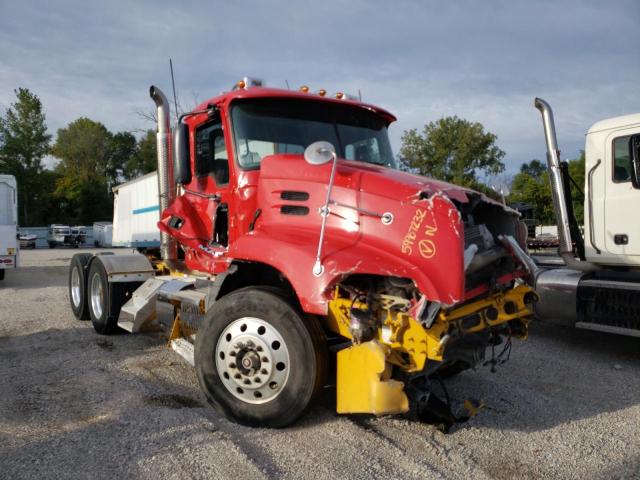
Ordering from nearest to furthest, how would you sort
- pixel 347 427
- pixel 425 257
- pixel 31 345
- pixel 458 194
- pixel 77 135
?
1. pixel 425 257
2. pixel 458 194
3. pixel 347 427
4. pixel 31 345
5. pixel 77 135

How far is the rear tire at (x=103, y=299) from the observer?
720 centimetres

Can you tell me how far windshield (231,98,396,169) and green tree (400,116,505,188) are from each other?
92.9 feet

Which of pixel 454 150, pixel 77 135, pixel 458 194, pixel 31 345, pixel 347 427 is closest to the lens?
pixel 458 194

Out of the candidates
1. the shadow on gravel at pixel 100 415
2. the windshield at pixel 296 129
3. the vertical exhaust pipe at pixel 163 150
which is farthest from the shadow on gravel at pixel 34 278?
the windshield at pixel 296 129

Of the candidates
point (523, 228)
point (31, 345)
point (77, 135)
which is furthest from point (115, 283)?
point (77, 135)

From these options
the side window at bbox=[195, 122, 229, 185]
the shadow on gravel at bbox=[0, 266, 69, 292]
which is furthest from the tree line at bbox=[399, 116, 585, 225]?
the side window at bbox=[195, 122, 229, 185]

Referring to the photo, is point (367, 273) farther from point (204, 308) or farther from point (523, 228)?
point (204, 308)

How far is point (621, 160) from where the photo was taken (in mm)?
6406

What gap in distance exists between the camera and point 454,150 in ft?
110

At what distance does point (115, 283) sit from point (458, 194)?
5146 mm

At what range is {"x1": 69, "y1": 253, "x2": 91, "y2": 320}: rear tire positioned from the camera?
8.24m

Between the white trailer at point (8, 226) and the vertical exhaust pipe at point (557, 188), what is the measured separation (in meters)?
13.6

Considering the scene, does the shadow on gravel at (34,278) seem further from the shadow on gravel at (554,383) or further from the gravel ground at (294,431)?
the shadow on gravel at (554,383)

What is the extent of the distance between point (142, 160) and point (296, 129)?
198 ft
